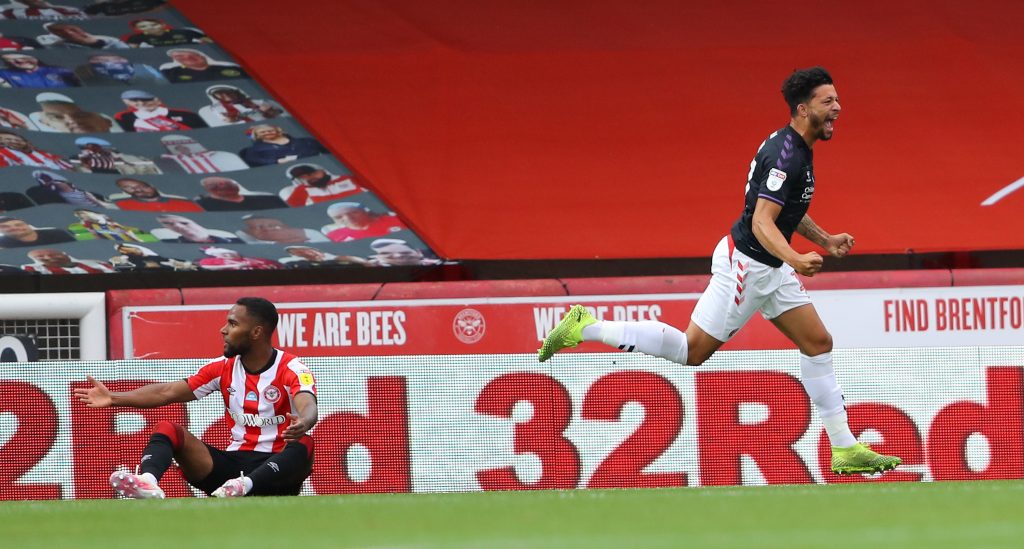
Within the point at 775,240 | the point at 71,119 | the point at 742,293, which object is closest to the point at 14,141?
the point at 71,119

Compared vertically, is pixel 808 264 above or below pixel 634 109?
below

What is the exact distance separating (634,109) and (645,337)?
6190 mm

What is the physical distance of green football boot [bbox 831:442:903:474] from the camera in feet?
21.4

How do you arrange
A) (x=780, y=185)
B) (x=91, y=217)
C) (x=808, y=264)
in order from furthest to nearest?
(x=91, y=217) → (x=780, y=185) → (x=808, y=264)

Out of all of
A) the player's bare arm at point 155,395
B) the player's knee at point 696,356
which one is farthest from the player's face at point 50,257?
the player's knee at point 696,356

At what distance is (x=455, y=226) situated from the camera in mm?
11758

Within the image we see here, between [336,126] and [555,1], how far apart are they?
2.33m

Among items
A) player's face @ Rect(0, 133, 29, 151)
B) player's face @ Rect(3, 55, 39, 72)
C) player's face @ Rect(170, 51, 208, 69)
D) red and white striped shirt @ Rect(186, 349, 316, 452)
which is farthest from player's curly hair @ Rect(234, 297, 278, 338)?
player's face @ Rect(3, 55, 39, 72)

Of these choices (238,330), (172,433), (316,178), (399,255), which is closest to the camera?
(172,433)

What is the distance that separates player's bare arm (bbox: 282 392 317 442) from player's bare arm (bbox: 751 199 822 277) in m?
2.03

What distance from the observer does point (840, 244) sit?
6.45 m

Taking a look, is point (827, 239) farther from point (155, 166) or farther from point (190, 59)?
point (190, 59)

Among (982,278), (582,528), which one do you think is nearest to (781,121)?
(982,278)

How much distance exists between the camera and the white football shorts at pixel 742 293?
6555mm
